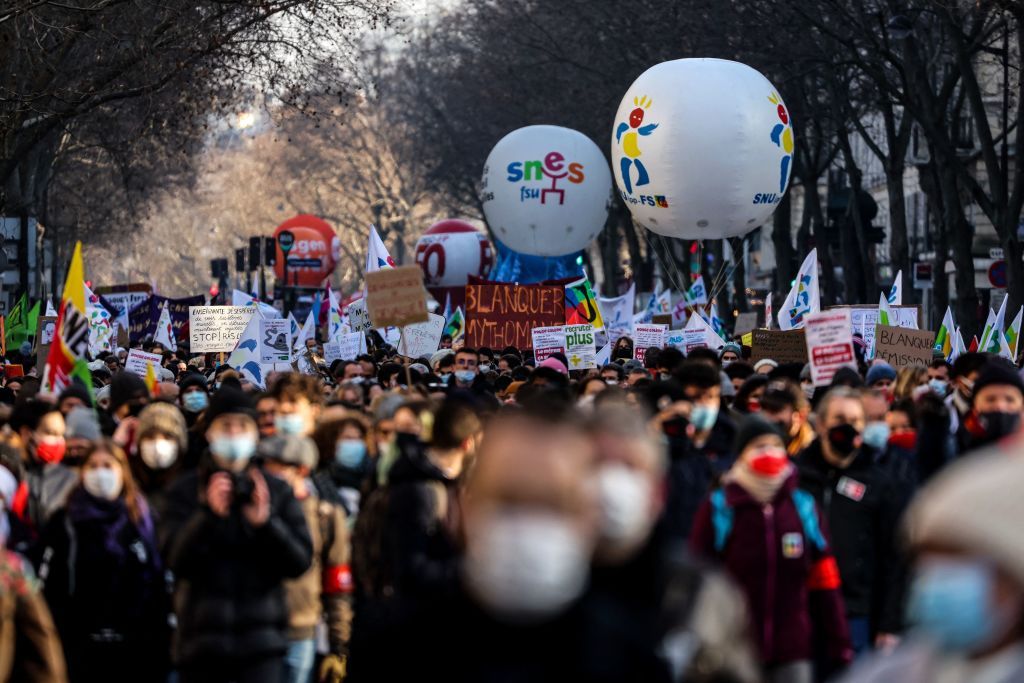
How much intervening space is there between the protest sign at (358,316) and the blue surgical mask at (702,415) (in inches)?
588

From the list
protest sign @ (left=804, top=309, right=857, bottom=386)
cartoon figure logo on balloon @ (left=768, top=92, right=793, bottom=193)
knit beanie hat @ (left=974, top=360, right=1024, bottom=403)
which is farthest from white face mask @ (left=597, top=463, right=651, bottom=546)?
cartoon figure logo on balloon @ (left=768, top=92, right=793, bottom=193)

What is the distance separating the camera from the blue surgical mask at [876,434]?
8.70 m

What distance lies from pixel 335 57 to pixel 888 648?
57.9 ft

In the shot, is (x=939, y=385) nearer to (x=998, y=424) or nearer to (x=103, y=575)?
(x=998, y=424)

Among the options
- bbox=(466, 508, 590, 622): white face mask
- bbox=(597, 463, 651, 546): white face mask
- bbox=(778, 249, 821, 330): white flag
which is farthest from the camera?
bbox=(778, 249, 821, 330): white flag

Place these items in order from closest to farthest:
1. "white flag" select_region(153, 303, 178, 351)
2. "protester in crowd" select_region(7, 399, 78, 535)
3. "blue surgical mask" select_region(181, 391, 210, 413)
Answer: "protester in crowd" select_region(7, 399, 78, 535) < "blue surgical mask" select_region(181, 391, 210, 413) < "white flag" select_region(153, 303, 178, 351)

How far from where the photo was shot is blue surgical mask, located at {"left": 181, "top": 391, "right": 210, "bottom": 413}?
12.6 meters

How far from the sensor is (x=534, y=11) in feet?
141

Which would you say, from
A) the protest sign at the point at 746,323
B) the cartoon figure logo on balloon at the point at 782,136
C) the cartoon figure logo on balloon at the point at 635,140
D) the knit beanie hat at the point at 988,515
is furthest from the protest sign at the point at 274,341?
the knit beanie hat at the point at 988,515

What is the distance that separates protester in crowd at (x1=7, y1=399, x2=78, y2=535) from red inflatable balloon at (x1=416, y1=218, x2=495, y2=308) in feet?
131

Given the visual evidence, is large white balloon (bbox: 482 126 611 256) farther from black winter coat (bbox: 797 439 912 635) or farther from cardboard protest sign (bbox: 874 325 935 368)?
black winter coat (bbox: 797 439 912 635)

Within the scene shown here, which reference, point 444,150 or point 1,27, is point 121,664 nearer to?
point 1,27

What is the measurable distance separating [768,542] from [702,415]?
185cm

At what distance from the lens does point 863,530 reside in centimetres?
823
